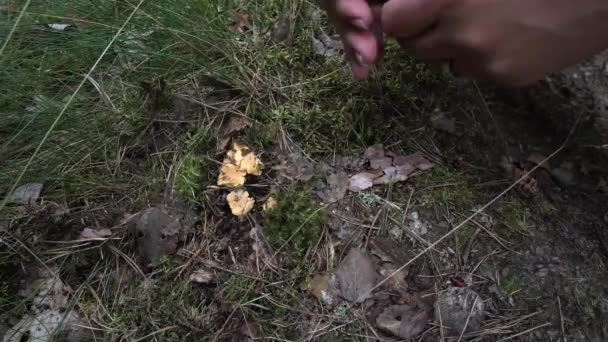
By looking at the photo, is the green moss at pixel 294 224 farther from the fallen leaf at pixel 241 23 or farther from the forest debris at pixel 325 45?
the fallen leaf at pixel 241 23

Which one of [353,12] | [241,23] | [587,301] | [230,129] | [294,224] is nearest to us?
[353,12]

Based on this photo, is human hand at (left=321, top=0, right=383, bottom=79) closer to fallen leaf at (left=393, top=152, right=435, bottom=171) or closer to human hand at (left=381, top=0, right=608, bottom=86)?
human hand at (left=381, top=0, right=608, bottom=86)

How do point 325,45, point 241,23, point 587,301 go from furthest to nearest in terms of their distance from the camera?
point 241,23, point 325,45, point 587,301

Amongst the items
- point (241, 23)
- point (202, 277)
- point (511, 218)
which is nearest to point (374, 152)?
point (511, 218)

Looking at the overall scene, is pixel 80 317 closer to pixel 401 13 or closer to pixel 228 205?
pixel 228 205

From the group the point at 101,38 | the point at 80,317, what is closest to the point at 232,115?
the point at 101,38

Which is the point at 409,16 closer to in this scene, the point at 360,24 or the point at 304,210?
the point at 360,24
